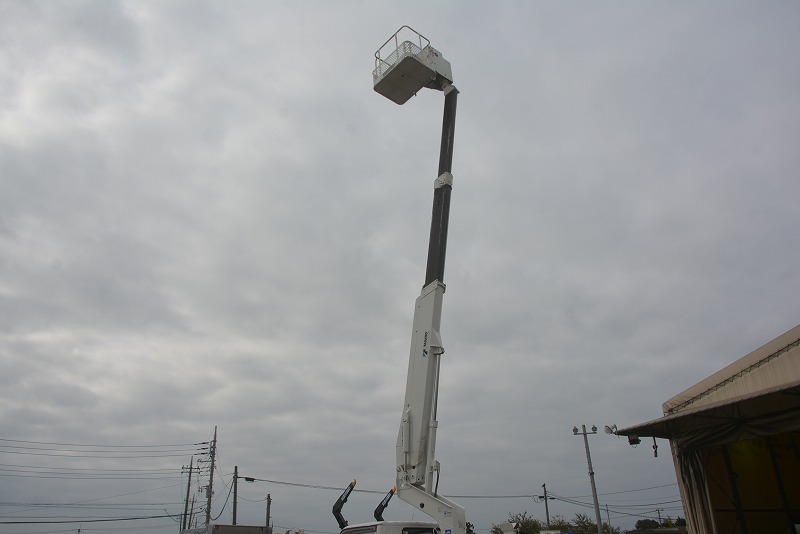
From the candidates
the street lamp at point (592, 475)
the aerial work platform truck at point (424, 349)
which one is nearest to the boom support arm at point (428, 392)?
the aerial work platform truck at point (424, 349)

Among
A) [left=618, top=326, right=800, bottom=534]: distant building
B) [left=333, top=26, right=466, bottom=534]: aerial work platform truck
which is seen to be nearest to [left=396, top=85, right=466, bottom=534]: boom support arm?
[left=333, top=26, right=466, bottom=534]: aerial work platform truck

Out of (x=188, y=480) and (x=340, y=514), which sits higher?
(x=188, y=480)

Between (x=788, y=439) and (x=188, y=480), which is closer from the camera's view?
(x=788, y=439)

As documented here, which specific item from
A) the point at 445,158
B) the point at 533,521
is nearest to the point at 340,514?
the point at 445,158

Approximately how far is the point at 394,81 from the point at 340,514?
952 cm

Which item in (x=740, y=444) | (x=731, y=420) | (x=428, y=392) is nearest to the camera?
(x=428, y=392)

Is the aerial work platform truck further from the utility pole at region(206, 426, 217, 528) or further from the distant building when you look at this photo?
the utility pole at region(206, 426, 217, 528)

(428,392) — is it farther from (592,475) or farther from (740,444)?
(592,475)

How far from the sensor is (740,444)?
1573 centimetres

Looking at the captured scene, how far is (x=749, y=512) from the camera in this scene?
1495cm

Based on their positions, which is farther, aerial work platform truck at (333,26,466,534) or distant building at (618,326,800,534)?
distant building at (618,326,800,534)

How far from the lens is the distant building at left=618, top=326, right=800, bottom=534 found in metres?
12.3

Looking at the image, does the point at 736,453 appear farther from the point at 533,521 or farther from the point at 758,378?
the point at 533,521

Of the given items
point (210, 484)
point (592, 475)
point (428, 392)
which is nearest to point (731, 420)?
point (428, 392)
